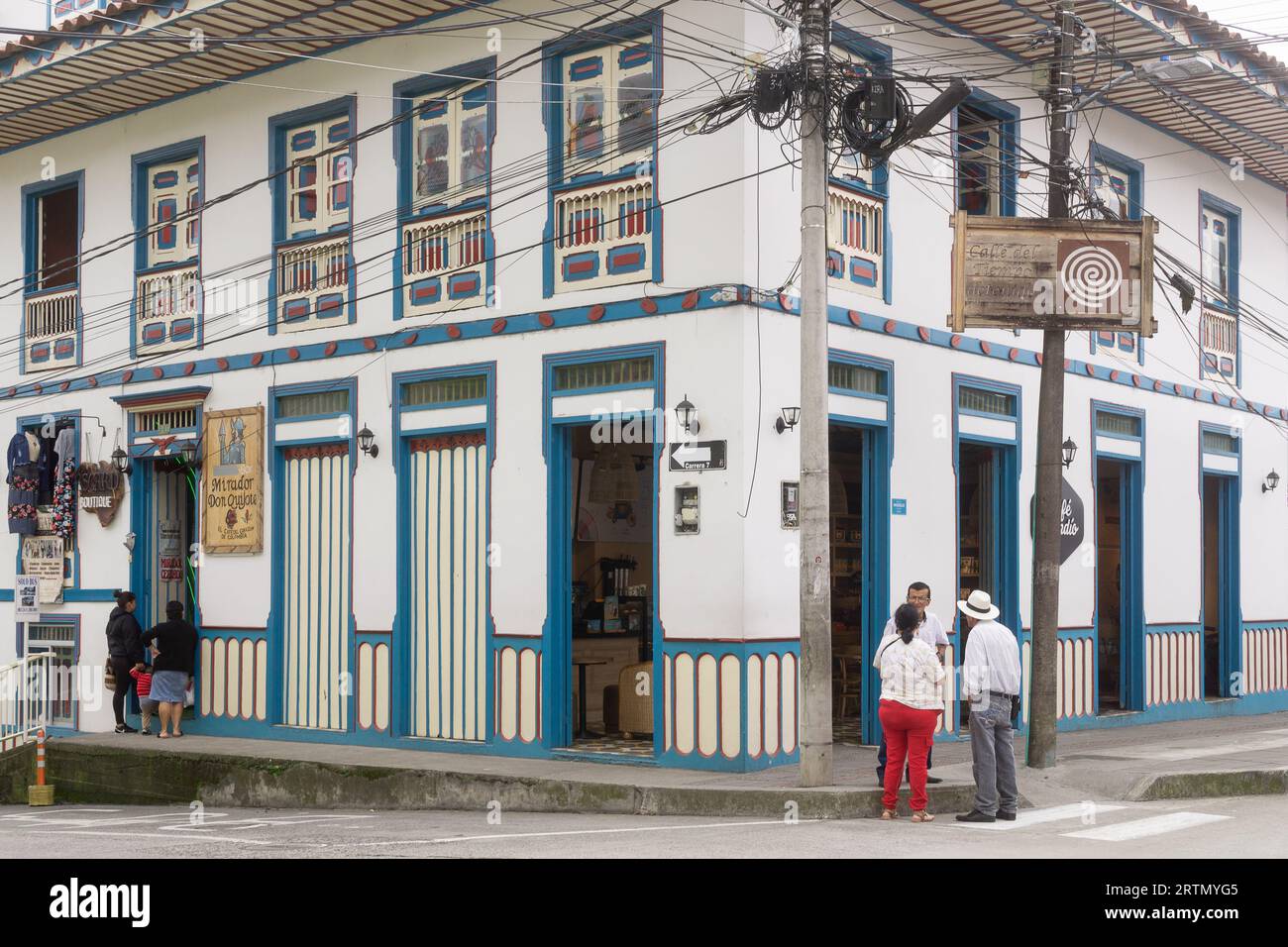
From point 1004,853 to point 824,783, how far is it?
2.75m

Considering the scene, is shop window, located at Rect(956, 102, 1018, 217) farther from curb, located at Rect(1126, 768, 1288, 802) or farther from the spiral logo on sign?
curb, located at Rect(1126, 768, 1288, 802)

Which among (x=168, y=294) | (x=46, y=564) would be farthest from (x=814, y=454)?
(x=46, y=564)

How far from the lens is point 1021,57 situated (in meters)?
17.9

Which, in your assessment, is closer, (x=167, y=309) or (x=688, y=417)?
(x=688, y=417)

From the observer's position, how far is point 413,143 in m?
17.0

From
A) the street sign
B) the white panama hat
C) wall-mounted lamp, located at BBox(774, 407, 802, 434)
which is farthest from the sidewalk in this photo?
wall-mounted lamp, located at BBox(774, 407, 802, 434)

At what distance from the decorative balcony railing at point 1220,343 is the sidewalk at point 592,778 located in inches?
211

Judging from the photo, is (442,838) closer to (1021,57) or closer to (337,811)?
(337,811)

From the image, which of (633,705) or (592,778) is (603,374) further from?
(592,778)

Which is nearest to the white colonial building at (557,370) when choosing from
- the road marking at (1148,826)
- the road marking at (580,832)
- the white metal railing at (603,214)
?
the white metal railing at (603,214)

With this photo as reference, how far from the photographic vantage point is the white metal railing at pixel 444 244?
53.5ft

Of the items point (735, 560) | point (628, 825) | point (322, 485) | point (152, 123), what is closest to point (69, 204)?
point (152, 123)

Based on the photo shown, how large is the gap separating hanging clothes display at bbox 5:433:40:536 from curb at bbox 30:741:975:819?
3.38m

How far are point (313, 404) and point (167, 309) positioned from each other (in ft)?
9.67
